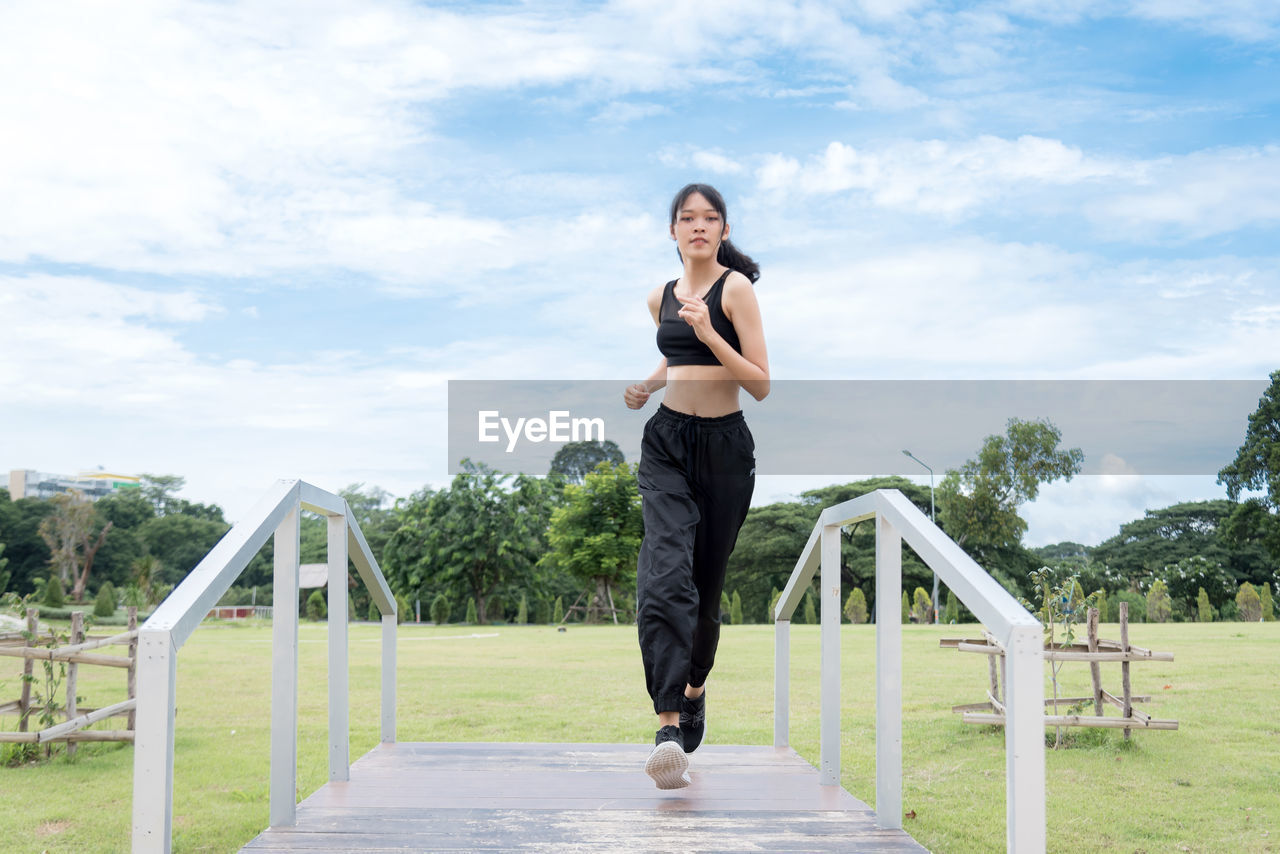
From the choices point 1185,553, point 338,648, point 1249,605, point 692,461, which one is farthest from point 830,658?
point 1185,553

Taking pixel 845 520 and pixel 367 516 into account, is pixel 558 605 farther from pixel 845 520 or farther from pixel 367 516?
pixel 845 520

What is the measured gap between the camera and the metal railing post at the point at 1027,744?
194 centimetres

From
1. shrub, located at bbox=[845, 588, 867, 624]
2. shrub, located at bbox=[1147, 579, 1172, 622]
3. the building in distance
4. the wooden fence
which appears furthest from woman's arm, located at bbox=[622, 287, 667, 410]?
the building in distance

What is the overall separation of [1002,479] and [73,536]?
122 ft

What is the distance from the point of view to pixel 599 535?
3316 centimetres

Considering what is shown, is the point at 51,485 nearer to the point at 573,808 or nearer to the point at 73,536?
the point at 73,536

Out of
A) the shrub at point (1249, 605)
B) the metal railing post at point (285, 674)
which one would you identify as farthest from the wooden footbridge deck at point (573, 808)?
the shrub at point (1249, 605)

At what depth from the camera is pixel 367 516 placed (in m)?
48.6

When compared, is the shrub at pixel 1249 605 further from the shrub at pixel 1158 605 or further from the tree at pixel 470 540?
the tree at pixel 470 540

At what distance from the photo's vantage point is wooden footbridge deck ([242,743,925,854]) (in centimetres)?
284

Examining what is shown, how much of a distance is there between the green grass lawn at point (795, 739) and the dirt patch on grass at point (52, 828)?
2cm

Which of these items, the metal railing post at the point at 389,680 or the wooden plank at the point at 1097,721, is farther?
the wooden plank at the point at 1097,721

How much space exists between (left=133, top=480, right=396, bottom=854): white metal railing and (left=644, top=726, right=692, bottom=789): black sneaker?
1058mm

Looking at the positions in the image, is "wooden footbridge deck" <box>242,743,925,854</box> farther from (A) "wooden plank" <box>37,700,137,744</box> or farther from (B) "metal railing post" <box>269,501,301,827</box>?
(A) "wooden plank" <box>37,700,137,744</box>
